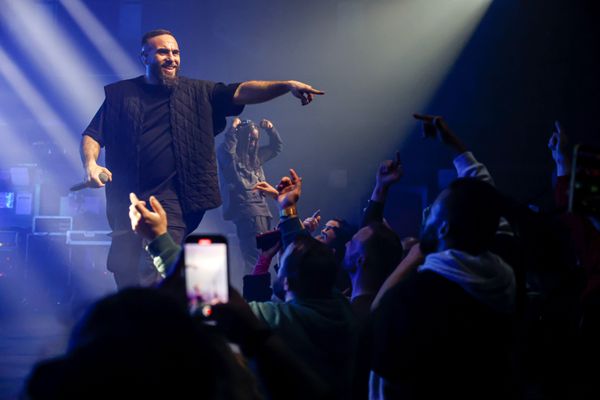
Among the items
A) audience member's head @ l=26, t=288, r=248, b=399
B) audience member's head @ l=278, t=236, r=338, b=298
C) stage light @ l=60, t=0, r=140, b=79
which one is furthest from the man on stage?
stage light @ l=60, t=0, r=140, b=79

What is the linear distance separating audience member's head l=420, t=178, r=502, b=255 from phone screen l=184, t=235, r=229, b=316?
0.84 metres

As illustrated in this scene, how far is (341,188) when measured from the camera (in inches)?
Answer: 422

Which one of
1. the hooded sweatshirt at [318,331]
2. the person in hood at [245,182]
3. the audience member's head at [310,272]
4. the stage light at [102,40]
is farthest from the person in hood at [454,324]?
the stage light at [102,40]

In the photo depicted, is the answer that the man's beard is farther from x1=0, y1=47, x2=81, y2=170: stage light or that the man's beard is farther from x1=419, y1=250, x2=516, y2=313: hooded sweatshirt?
x1=0, y1=47, x2=81, y2=170: stage light

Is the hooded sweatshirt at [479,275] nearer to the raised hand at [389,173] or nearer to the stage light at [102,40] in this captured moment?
the raised hand at [389,173]

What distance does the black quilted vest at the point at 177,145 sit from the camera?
352 cm

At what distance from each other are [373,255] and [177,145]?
4.29 feet

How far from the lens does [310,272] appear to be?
236 cm

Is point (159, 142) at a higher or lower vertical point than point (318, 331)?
higher

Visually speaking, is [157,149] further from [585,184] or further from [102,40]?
[102,40]

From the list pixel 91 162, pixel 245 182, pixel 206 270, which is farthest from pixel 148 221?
pixel 245 182

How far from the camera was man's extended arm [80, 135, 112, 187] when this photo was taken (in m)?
3.18

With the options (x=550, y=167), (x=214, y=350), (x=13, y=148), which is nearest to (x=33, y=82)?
(x=13, y=148)

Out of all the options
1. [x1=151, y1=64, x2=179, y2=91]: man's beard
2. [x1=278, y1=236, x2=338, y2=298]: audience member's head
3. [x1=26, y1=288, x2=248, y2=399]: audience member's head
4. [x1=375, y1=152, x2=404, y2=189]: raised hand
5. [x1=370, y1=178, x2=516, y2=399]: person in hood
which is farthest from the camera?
[x1=151, y1=64, x2=179, y2=91]: man's beard
